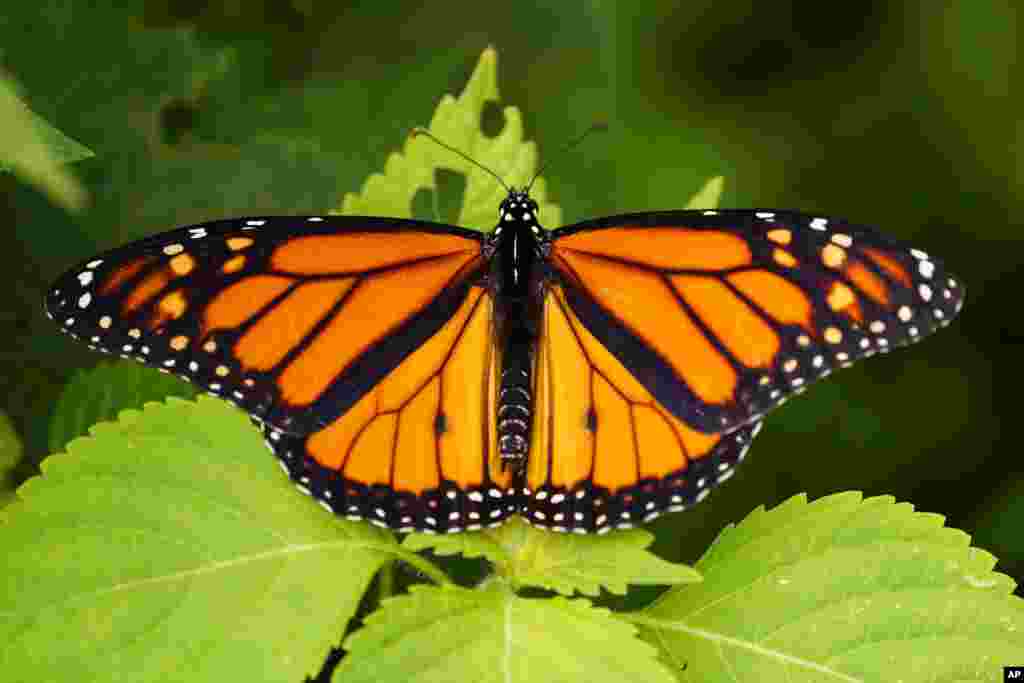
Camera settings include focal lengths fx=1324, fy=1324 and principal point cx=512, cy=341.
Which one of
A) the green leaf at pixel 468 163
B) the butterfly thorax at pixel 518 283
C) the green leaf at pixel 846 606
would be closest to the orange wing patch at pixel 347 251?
the butterfly thorax at pixel 518 283

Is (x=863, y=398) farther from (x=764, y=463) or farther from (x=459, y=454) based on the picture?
(x=459, y=454)

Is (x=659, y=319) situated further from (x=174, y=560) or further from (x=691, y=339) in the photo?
(x=174, y=560)

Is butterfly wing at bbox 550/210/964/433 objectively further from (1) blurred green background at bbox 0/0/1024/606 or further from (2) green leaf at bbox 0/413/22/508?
(2) green leaf at bbox 0/413/22/508

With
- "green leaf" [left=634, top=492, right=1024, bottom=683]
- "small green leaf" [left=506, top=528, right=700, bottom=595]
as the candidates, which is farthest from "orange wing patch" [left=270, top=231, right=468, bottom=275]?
"green leaf" [left=634, top=492, right=1024, bottom=683]

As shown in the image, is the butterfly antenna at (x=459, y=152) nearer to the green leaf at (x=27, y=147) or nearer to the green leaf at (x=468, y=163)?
the green leaf at (x=468, y=163)

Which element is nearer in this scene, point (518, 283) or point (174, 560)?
point (174, 560)

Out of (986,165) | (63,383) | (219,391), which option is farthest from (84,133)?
(986,165)

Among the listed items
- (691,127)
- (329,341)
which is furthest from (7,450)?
(691,127)
